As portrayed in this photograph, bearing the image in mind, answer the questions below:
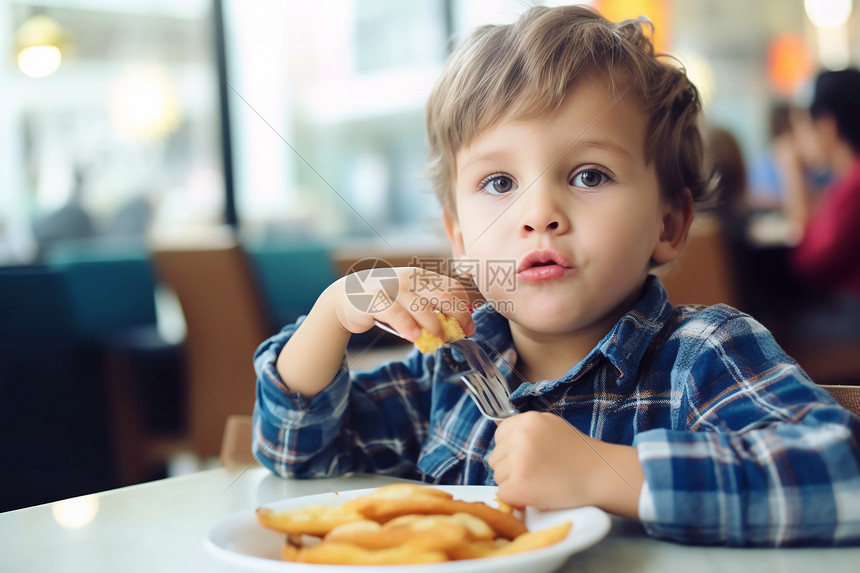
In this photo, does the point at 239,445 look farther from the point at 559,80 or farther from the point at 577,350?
the point at 559,80

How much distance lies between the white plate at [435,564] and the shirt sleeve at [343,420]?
186 millimetres

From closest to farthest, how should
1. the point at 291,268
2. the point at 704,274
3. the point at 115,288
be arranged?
the point at 704,274
the point at 115,288
the point at 291,268

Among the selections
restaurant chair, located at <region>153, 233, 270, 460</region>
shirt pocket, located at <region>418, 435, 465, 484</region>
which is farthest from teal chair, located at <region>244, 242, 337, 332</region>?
shirt pocket, located at <region>418, 435, 465, 484</region>

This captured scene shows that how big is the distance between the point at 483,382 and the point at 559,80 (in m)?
0.25

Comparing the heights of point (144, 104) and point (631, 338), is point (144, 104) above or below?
above

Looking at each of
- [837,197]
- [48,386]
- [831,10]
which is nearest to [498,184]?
[48,386]

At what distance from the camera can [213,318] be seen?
1.58 metres

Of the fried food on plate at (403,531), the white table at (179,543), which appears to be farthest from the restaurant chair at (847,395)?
the fried food on plate at (403,531)

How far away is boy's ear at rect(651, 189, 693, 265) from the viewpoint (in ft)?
2.44

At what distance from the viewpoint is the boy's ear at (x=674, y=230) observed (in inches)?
29.3

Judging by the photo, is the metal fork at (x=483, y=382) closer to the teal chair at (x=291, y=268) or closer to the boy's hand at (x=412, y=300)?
the boy's hand at (x=412, y=300)

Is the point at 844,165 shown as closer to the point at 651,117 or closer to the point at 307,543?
the point at 651,117

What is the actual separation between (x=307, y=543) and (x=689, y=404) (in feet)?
0.95

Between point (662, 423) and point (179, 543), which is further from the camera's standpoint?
point (662, 423)
